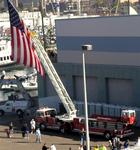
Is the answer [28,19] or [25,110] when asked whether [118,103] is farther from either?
[28,19]

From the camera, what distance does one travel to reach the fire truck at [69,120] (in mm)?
40875

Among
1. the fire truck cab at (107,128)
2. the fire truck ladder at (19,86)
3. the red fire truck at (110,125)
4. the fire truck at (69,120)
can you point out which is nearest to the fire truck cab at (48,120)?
the fire truck at (69,120)

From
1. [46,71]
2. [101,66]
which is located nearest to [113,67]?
[101,66]

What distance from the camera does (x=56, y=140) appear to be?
41.8m

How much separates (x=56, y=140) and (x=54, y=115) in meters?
5.34

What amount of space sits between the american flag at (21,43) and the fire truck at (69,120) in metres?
6.94

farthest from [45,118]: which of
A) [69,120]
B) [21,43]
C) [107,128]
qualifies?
[21,43]

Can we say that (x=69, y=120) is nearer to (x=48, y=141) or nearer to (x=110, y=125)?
(x=48, y=141)

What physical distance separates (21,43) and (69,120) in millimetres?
9171

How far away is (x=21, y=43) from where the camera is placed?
37906mm

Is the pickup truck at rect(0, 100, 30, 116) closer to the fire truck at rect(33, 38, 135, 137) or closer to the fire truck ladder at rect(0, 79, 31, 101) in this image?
the fire truck ladder at rect(0, 79, 31, 101)

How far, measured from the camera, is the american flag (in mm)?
37031

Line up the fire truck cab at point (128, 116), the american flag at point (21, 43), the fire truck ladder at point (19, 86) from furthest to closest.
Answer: the fire truck ladder at point (19, 86) → the fire truck cab at point (128, 116) → the american flag at point (21, 43)

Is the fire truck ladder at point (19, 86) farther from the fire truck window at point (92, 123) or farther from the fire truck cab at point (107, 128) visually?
the fire truck window at point (92, 123)
